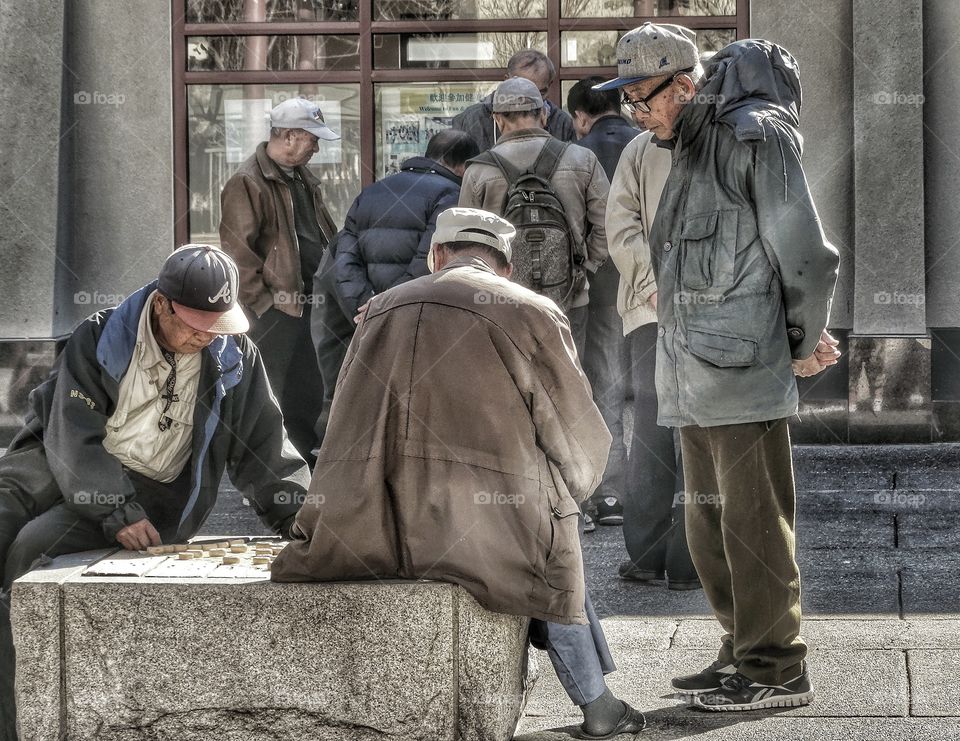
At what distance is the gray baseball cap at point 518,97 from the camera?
711cm

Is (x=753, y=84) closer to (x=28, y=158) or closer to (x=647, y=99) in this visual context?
(x=647, y=99)

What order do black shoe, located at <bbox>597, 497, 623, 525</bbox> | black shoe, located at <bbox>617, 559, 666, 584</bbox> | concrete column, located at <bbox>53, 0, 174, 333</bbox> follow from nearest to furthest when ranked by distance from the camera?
black shoe, located at <bbox>617, 559, 666, 584</bbox>, black shoe, located at <bbox>597, 497, 623, 525</bbox>, concrete column, located at <bbox>53, 0, 174, 333</bbox>

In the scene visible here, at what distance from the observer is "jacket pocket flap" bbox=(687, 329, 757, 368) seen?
4.66 metres

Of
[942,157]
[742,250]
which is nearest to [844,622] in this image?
[742,250]

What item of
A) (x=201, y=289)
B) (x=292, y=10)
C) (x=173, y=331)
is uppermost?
(x=292, y=10)

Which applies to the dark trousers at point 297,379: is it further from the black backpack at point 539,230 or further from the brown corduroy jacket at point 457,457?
the brown corduroy jacket at point 457,457

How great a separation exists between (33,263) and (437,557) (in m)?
6.80

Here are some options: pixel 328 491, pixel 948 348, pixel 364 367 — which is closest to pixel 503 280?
pixel 364 367

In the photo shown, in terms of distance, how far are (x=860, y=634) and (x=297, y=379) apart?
13.0 ft

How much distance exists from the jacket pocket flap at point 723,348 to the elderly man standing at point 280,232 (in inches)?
149

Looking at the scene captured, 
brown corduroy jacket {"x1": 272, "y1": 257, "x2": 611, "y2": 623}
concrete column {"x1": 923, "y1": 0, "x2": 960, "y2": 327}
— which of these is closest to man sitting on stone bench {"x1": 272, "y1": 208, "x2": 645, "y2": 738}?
brown corduroy jacket {"x1": 272, "y1": 257, "x2": 611, "y2": 623}

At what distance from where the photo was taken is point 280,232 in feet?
27.0

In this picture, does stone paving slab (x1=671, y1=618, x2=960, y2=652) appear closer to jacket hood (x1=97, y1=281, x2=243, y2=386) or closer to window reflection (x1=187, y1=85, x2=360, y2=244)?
jacket hood (x1=97, y1=281, x2=243, y2=386)

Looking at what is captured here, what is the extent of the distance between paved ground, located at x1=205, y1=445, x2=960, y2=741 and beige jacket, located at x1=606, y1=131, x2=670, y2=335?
1338 mm
